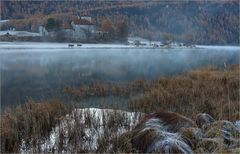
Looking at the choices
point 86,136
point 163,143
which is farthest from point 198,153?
point 86,136

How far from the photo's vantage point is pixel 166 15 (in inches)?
4808

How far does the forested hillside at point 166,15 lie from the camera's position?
104000mm

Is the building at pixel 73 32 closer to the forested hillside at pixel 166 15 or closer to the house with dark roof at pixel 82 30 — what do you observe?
the house with dark roof at pixel 82 30

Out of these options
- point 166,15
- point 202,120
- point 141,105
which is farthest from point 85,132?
point 166,15

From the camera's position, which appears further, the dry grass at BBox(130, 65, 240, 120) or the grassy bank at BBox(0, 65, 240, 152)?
the dry grass at BBox(130, 65, 240, 120)

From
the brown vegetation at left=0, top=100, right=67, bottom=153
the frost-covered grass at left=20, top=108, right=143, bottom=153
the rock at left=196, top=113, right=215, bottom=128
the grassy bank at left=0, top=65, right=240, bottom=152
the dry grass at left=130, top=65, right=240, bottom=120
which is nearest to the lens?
the frost-covered grass at left=20, top=108, right=143, bottom=153

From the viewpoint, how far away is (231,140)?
246 inches

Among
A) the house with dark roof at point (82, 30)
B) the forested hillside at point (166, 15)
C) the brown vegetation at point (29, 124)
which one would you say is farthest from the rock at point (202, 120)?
the forested hillside at point (166, 15)

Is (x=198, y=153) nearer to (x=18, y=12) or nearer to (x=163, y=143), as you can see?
(x=163, y=143)

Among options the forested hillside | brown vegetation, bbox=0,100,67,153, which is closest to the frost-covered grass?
brown vegetation, bbox=0,100,67,153

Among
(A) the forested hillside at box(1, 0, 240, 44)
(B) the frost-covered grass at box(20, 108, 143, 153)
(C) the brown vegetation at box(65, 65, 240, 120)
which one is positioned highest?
(B) the frost-covered grass at box(20, 108, 143, 153)

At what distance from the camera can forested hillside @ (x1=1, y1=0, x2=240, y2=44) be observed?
104 meters

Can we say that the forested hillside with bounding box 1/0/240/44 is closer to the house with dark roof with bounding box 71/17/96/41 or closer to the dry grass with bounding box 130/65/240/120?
the house with dark roof with bounding box 71/17/96/41

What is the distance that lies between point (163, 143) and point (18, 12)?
91.5 m
